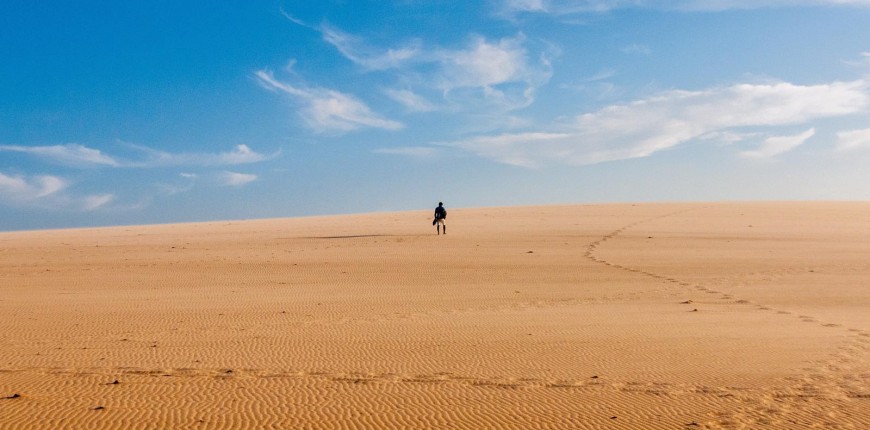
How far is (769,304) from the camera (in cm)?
1473

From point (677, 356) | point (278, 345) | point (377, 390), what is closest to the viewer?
point (377, 390)

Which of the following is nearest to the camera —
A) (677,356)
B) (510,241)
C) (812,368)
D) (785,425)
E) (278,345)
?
(785,425)

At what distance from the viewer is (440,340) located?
36.1 feet

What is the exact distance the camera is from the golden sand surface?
714 centimetres

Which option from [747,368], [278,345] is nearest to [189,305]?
[278,345]

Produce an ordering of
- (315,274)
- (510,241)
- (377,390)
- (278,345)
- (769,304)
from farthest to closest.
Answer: (510,241)
(315,274)
(769,304)
(278,345)
(377,390)

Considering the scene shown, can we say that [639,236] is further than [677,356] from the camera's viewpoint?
Yes

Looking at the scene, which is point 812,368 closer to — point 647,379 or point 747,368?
point 747,368

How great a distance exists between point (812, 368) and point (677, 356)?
170 cm

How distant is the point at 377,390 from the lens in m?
8.02

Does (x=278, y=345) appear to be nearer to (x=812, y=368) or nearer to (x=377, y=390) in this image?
(x=377, y=390)

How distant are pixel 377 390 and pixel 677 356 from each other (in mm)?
4499

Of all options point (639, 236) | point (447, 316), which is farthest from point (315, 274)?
point (639, 236)

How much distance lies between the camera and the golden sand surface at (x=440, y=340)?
714 cm
